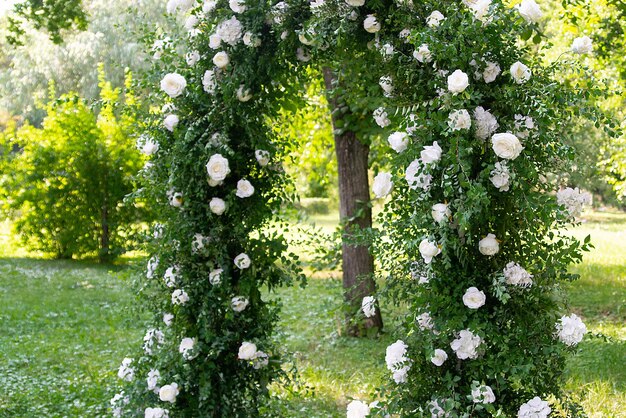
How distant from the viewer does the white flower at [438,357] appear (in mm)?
3004

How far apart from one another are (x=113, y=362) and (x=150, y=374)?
100 inches

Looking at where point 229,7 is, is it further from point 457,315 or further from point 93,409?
point 93,409

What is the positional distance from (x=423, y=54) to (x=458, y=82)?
242mm

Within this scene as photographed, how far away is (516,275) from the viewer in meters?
2.96

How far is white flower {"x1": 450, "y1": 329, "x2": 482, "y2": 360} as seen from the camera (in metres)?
2.93

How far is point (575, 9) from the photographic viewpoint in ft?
24.2

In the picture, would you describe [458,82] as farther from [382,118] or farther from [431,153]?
[382,118]

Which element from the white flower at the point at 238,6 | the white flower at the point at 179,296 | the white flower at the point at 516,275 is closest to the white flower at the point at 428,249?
the white flower at the point at 516,275

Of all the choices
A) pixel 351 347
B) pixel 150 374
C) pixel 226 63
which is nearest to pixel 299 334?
pixel 351 347

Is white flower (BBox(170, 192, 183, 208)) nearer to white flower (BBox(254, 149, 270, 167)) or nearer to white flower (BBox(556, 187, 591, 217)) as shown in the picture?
white flower (BBox(254, 149, 270, 167))

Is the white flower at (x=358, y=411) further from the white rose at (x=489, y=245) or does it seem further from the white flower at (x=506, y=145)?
the white flower at (x=506, y=145)

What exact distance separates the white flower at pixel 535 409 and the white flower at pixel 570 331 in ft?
0.88

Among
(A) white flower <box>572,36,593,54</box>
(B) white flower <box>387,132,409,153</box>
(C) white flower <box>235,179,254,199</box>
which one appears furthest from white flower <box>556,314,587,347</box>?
(C) white flower <box>235,179,254,199</box>

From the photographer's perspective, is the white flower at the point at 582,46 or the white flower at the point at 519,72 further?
the white flower at the point at 582,46
